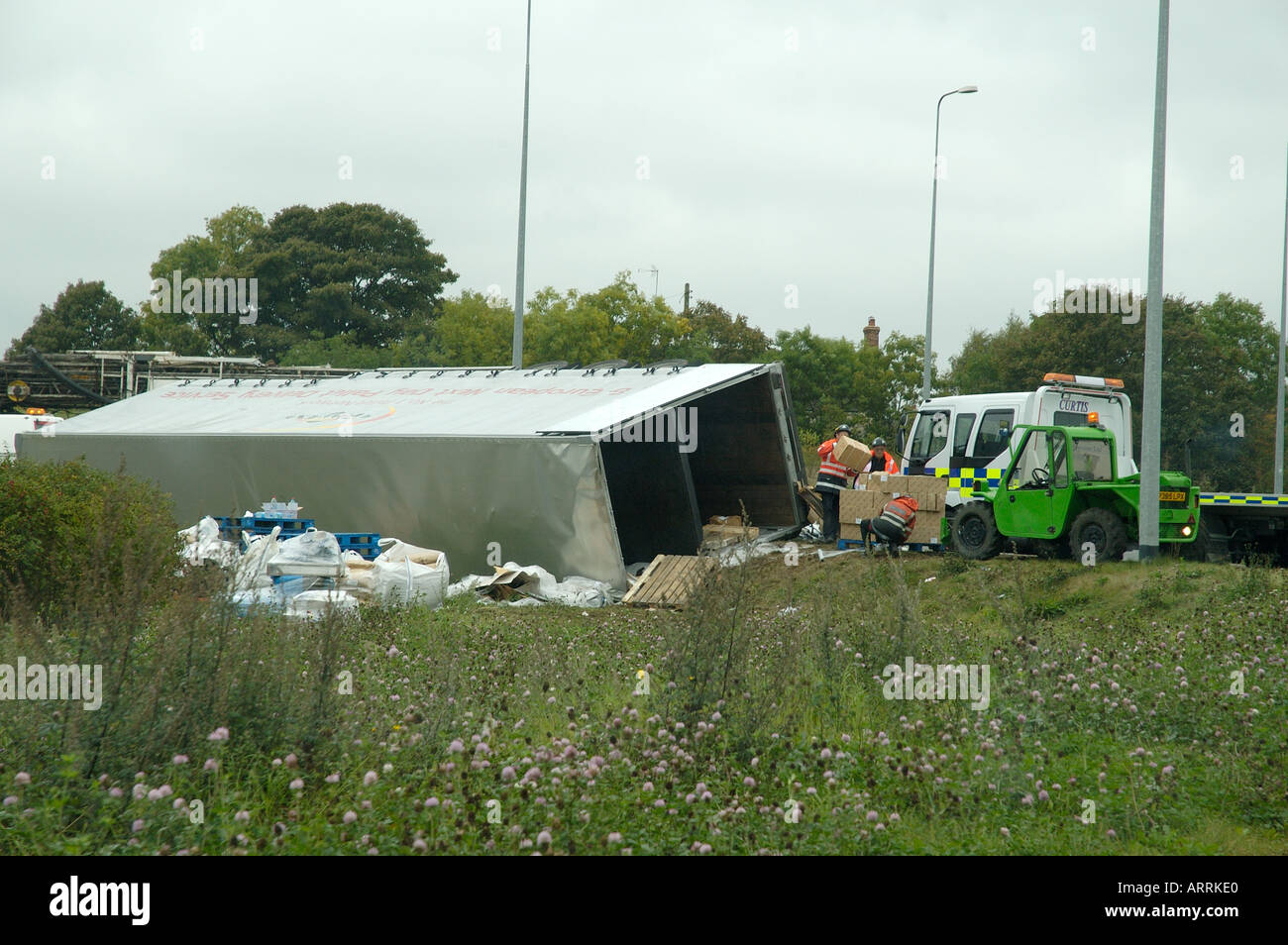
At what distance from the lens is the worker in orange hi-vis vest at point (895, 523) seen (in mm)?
16297

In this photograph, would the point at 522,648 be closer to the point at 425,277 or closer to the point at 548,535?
the point at 548,535

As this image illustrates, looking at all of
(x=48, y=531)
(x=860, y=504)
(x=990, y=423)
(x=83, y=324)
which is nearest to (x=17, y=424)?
(x=48, y=531)

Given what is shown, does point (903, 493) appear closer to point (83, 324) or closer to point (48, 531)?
point (48, 531)

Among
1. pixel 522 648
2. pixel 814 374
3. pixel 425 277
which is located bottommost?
pixel 522 648

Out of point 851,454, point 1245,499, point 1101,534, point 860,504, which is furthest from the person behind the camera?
point 851,454

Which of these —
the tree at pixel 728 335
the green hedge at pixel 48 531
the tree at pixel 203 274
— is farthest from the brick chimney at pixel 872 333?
the green hedge at pixel 48 531

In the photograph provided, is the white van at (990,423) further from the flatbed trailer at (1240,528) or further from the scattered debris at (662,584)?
the scattered debris at (662,584)

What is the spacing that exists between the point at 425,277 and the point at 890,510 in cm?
4410

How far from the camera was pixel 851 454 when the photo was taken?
18.0 meters

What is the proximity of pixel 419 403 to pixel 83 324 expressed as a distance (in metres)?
49.9

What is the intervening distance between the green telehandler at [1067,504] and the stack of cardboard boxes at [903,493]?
362 mm

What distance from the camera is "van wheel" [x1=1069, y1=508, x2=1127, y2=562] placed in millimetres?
14500
